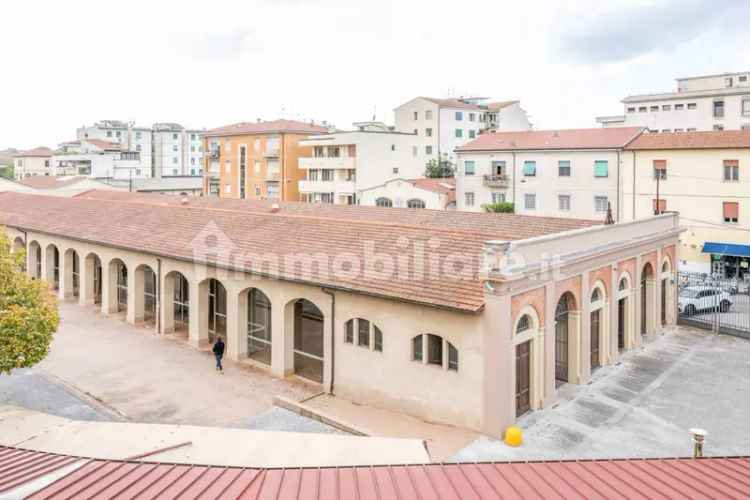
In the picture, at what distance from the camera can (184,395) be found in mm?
19703

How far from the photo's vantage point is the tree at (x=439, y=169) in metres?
66.6

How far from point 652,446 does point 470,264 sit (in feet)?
22.4

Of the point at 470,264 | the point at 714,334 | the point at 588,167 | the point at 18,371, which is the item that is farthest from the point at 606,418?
the point at 588,167

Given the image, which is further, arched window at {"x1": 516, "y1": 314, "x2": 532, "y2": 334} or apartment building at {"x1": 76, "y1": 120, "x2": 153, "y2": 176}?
apartment building at {"x1": 76, "y1": 120, "x2": 153, "y2": 176}

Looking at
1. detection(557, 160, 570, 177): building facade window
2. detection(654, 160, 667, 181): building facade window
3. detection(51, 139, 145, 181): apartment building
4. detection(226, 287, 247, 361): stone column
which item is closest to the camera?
detection(226, 287, 247, 361): stone column

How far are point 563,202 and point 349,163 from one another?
21.4 metres

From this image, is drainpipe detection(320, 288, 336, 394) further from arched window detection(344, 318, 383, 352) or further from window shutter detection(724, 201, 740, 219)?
window shutter detection(724, 201, 740, 219)

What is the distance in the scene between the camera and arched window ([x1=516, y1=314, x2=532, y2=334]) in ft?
56.2

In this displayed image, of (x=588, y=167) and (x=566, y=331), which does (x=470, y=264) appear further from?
(x=588, y=167)

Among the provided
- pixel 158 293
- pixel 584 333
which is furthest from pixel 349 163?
pixel 584 333

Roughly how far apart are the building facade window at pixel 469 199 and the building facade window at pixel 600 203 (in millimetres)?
10913

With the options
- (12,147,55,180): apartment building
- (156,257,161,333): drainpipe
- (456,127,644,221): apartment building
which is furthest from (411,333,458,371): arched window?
(12,147,55,180): apartment building

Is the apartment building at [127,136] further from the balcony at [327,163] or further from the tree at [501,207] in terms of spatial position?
the tree at [501,207]

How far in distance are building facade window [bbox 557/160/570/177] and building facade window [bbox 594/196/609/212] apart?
310 cm
